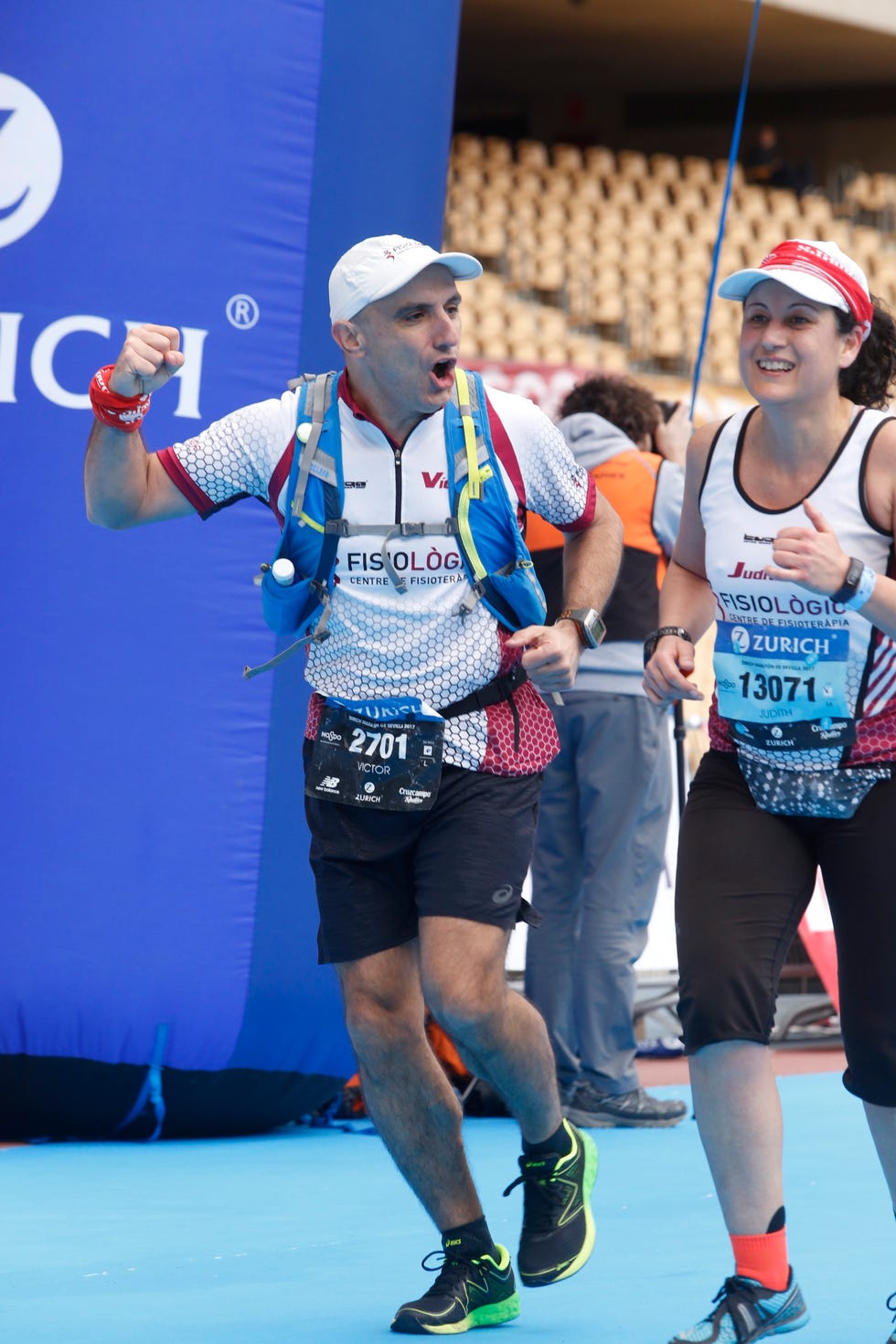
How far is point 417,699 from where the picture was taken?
3.03 metres

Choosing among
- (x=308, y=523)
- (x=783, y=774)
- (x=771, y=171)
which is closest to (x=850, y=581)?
(x=783, y=774)

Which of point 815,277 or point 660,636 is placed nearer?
point 815,277

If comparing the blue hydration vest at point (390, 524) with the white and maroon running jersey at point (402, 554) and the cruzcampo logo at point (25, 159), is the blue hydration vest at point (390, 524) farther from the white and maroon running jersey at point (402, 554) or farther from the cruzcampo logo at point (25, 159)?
the cruzcampo logo at point (25, 159)

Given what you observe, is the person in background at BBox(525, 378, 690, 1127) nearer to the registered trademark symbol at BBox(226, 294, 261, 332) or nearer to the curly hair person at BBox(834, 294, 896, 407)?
the registered trademark symbol at BBox(226, 294, 261, 332)

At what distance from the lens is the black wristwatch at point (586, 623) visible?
3.07 metres

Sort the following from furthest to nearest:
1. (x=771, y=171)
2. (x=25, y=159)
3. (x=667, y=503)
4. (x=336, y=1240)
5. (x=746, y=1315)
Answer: (x=771, y=171), (x=667, y=503), (x=25, y=159), (x=336, y=1240), (x=746, y=1315)

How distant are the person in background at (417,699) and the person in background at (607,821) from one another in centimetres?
213

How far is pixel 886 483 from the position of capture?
2.81 meters

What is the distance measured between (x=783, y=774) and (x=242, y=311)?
2.22 meters

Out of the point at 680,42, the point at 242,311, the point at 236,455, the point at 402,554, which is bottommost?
the point at 402,554

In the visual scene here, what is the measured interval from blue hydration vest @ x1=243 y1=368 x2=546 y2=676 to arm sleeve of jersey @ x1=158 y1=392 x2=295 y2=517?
0.14 ft

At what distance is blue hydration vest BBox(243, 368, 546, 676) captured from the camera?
303cm

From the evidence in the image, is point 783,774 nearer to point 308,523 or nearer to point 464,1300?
point 308,523

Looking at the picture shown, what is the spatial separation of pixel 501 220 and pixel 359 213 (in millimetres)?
12026
